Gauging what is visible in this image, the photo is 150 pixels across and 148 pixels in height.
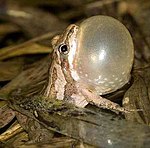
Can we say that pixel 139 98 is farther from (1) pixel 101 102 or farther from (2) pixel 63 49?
(2) pixel 63 49

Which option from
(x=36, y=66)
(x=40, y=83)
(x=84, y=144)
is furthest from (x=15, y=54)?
(x=84, y=144)

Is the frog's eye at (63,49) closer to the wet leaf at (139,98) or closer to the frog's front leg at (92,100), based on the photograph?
the frog's front leg at (92,100)

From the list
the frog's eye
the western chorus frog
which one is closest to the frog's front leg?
the western chorus frog

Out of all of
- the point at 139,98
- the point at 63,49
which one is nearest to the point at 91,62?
the point at 63,49

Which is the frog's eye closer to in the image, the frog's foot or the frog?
the frog

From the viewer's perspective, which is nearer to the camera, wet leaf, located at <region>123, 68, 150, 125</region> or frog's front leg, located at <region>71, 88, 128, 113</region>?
wet leaf, located at <region>123, 68, 150, 125</region>

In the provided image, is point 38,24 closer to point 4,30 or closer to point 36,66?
point 4,30

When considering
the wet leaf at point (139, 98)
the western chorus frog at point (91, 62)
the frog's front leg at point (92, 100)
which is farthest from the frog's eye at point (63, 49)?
the wet leaf at point (139, 98)
